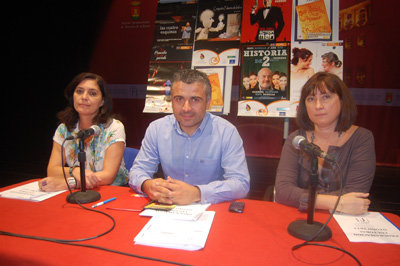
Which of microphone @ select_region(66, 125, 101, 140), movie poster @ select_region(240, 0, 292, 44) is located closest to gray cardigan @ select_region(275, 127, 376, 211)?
microphone @ select_region(66, 125, 101, 140)

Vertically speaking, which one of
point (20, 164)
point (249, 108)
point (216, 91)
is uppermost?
point (216, 91)

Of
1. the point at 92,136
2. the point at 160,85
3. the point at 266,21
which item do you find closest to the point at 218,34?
the point at 266,21

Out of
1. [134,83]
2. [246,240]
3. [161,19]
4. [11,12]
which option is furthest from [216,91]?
[11,12]

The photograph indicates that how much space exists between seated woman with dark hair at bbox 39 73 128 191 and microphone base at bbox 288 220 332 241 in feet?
4.12

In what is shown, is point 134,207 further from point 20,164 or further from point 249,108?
point 20,164

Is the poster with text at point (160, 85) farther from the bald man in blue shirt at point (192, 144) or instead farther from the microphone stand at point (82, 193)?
the microphone stand at point (82, 193)

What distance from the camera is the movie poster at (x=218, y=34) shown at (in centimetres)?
274

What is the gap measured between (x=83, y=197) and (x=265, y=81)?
1.94 meters

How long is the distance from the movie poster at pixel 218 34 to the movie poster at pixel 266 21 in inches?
3.6

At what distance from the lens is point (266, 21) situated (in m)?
2.66

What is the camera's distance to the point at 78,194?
1.41 metres

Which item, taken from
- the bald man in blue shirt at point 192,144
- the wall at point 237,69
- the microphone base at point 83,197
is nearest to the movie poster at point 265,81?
the bald man in blue shirt at point 192,144

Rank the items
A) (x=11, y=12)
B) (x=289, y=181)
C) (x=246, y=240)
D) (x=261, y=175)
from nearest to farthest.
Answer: (x=246, y=240)
(x=289, y=181)
(x=261, y=175)
(x=11, y=12)

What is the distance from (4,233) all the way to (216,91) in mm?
2133
